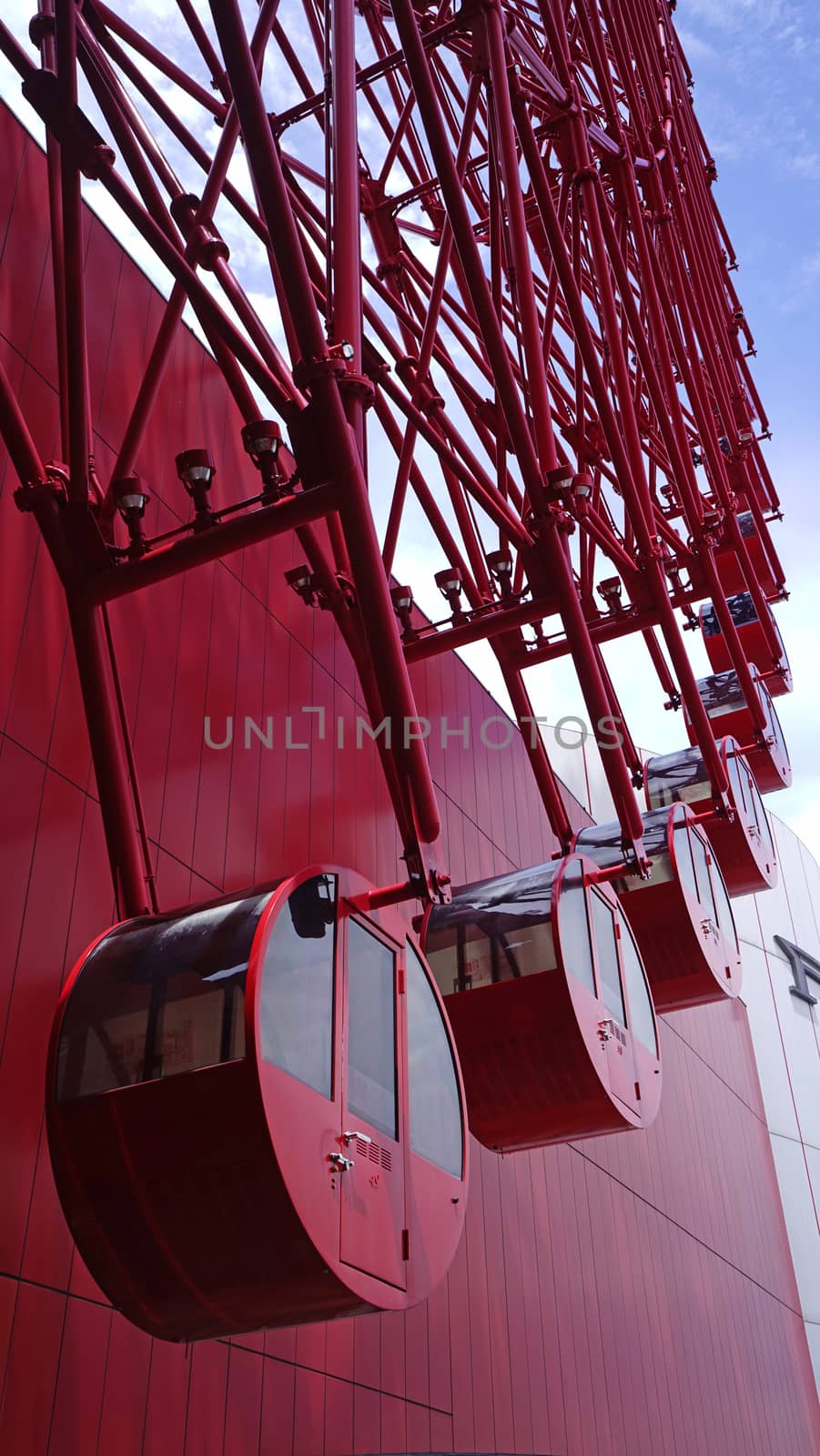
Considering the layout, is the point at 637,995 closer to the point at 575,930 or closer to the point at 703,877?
the point at 575,930

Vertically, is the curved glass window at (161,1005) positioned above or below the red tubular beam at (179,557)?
below

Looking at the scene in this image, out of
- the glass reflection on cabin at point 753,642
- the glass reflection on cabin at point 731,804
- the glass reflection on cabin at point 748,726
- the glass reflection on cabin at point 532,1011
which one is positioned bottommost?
the glass reflection on cabin at point 532,1011

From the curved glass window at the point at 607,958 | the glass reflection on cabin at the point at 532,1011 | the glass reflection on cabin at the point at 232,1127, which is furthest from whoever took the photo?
the curved glass window at the point at 607,958

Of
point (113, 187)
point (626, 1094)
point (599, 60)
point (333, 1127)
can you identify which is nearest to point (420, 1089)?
point (333, 1127)

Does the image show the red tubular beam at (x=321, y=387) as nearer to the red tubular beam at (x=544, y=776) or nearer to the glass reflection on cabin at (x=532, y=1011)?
the glass reflection on cabin at (x=532, y=1011)

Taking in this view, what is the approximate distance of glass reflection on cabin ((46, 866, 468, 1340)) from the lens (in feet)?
14.9

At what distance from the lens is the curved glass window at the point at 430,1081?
5.87m

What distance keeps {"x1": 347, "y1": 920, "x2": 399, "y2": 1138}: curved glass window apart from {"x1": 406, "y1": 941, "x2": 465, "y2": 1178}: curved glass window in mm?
197

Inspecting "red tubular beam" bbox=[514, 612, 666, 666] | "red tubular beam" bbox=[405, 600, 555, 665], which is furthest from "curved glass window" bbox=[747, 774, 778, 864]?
"red tubular beam" bbox=[405, 600, 555, 665]

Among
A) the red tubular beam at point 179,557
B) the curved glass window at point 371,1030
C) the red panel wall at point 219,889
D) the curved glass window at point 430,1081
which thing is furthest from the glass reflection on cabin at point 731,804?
the red tubular beam at point 179,557

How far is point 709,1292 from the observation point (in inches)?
702

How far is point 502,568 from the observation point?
979cm

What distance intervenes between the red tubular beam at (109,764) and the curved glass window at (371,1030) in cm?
112

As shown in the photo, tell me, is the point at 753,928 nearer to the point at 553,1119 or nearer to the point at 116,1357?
the point at 553,1119
